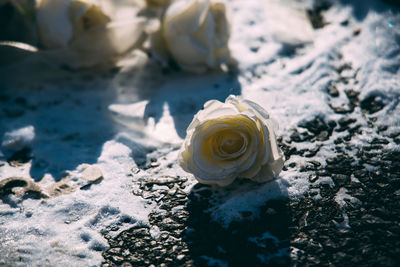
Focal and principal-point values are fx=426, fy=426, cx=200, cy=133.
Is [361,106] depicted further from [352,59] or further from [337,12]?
[337,12]

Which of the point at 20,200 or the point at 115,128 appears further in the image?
the point at 115,128

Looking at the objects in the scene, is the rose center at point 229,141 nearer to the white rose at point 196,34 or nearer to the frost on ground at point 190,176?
the frost on ground at point 190,176

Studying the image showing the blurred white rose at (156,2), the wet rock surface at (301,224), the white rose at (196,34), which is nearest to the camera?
the wet rock surface at (301,224)

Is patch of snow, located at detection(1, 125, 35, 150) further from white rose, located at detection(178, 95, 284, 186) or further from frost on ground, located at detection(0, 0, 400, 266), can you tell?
white rose, located at detection(178, 95, 284, 186)

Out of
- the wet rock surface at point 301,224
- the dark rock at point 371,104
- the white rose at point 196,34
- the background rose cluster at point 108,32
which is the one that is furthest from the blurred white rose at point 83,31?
the dark rock at point 371,104

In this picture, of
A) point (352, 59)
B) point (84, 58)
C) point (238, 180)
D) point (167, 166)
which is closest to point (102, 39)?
point (84, 58)

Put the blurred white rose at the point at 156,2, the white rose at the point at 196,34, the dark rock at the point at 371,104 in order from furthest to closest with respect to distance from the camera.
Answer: the blurred white rose at the point at 156,2 < the white rose at the point at 196,34 < the dark rock at the point at 371,104

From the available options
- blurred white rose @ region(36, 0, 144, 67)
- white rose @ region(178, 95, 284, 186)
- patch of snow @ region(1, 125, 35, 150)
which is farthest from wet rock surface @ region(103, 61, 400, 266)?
blurred white rose @ region(36, 0, 144, 67)
